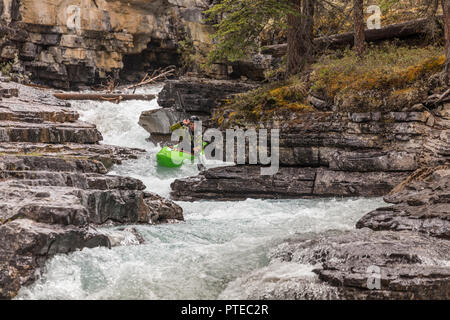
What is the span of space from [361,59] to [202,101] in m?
6.19

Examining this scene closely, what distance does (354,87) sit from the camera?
11.1 meters

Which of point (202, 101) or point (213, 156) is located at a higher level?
point (202, 101)

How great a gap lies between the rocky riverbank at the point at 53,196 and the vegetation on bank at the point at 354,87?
398 centimetres

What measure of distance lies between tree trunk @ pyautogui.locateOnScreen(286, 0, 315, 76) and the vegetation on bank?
68 centimetres

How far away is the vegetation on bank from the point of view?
10.6 meters

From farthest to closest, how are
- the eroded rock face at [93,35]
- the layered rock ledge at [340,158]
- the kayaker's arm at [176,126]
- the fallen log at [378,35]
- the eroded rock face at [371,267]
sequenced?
the eroded rock face at [93,35], the kayaker's arm at [176,126], the fallen log at [378,35], the layered rock ledge at [340,158], the eroded rock face at [371,267]

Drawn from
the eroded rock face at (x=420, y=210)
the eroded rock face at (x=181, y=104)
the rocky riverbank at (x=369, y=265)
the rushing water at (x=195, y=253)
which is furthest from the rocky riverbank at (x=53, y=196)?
the eroded rock face at (x=181, y=104)

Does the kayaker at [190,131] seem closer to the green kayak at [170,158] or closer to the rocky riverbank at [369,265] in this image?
the green kayak at [170,158]

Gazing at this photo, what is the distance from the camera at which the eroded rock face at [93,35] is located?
22.5m

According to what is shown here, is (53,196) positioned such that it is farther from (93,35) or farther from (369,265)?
(93,35)
